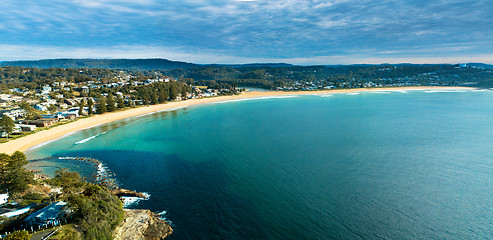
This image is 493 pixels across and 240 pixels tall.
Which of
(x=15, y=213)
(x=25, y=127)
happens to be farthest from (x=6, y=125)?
(x=15, y=213)

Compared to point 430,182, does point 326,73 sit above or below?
above

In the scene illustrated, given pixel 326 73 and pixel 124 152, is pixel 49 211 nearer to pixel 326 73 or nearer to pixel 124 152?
pixel 124 152

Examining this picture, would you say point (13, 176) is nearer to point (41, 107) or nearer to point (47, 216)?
point (47, 216)

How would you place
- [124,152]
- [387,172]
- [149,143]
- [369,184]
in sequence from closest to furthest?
[369,184], [387,172], [124,152], [149,143]

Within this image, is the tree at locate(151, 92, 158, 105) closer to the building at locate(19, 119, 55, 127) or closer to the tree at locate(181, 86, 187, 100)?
the tree at locate(181, 86, 187, 100)

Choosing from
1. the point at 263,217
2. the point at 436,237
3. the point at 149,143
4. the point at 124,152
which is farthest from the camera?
the point at 149,143

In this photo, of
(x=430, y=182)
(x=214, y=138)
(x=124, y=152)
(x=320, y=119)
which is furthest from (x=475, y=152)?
(x=124, y=152)
